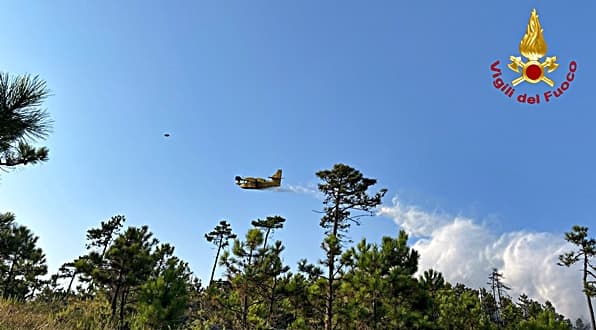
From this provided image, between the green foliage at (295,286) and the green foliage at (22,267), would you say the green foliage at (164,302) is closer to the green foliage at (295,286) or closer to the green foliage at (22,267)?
the green foliage at (295,286)

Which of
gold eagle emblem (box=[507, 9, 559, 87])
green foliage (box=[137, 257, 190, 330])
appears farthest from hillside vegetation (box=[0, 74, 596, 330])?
gold eagle emblem (box=[507, 9, 559, 87])

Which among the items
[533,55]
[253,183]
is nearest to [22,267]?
[253,183]

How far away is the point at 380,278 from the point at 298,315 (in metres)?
5.43

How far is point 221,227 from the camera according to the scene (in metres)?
37.1

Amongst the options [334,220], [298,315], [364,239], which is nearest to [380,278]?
[364,239]

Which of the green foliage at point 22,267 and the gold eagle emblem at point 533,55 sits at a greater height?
the gold eagle emblem at point 533,55

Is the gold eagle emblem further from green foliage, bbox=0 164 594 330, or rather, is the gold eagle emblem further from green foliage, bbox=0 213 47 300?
green foliage, bbox=0 213 47 300

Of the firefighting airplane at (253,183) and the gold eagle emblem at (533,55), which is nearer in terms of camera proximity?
the gold eagle emblem at (533,55)

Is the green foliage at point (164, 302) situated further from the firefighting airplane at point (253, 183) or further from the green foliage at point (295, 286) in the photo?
the firefighting airplane at point (253, 183)

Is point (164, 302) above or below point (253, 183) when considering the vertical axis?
below

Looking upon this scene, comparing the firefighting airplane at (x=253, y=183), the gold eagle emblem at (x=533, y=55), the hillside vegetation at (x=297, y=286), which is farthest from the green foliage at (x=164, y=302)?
the gold eagle emblem at (x=533, y=55)

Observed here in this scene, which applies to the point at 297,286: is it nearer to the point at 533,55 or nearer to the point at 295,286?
the point at 295,286

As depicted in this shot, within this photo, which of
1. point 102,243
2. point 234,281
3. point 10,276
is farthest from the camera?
point 102,243

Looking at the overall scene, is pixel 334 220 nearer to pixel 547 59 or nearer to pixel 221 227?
pixel 547 59
